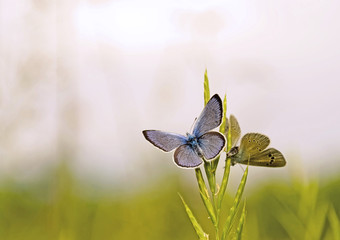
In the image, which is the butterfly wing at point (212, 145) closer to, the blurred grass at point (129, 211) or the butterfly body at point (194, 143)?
the butterfly body at point (194, 143)

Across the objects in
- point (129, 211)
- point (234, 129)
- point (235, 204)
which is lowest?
point (129, 211)

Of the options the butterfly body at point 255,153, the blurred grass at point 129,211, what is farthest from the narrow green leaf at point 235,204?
the blurred grass at point 129,211

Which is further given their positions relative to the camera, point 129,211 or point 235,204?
point 129,211

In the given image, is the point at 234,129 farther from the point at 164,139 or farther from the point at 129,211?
the point at 129,211

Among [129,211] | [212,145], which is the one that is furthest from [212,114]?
[129,211]

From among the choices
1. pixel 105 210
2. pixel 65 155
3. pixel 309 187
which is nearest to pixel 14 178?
pixel 65 155

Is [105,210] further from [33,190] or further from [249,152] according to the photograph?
[249,152]

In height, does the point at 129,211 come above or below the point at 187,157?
below
